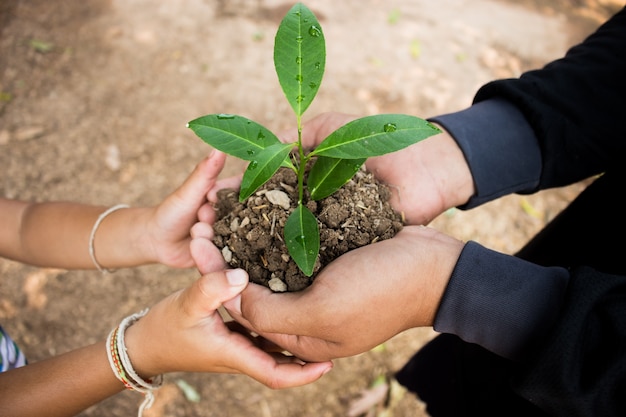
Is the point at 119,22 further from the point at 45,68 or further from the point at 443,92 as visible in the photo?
the point at 443,92

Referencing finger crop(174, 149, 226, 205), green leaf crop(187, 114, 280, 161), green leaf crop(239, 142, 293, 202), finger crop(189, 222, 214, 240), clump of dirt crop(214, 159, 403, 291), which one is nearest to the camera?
green leaf crop(239, 142, 293, 202)

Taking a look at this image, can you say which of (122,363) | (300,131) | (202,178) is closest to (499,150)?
(300,131)

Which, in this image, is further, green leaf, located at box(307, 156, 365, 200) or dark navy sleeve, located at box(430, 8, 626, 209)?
dark navy sleeve, located at box(430, 8, 626, 209)

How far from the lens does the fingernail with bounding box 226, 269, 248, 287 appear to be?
4.42 feet

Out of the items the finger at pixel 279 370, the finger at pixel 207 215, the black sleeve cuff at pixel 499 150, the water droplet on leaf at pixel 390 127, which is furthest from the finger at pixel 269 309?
the black sleeve cuff at pixel 499 150

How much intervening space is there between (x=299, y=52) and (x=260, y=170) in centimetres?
39

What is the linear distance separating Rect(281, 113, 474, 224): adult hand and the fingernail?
63 cm

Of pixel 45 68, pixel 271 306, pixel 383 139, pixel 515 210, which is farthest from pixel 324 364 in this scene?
pixel 45 68

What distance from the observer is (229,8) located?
4.54 m

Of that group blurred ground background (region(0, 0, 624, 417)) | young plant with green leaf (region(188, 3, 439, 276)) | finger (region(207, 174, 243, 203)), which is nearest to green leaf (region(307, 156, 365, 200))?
young plant with green leaf (region(188, 3, 439, 276))

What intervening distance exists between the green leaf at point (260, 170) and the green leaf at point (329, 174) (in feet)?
0.59

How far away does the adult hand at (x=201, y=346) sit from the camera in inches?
58.5

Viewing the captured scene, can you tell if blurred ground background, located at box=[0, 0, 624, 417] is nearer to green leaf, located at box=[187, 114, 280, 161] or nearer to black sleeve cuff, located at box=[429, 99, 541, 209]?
black sleeve cuff, located at box=[429, 99, 541, 209]

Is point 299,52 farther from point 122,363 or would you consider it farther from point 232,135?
point 122,363
